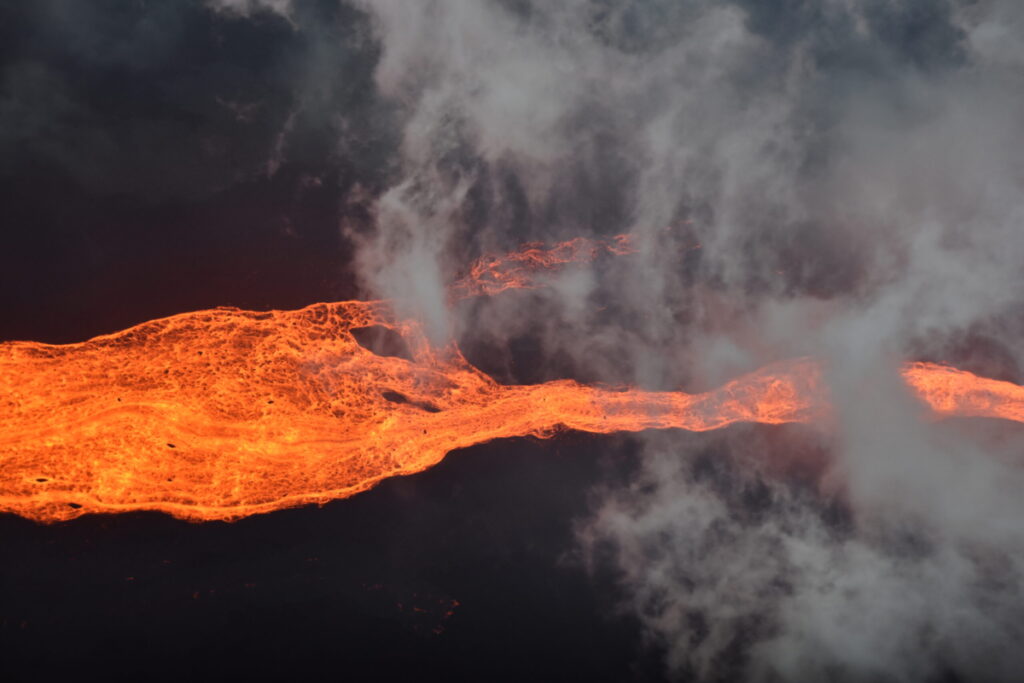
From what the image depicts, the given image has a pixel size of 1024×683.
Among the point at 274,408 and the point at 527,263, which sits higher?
the point at 527,263

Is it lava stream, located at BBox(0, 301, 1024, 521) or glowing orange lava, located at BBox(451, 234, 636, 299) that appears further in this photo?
glowing orange lava, located at BBox(451, 234, 636, 299)

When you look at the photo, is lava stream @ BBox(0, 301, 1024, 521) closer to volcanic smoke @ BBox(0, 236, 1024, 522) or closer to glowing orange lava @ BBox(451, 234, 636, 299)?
volcanic smoke @ BBox(0, 236, 1024, 522)

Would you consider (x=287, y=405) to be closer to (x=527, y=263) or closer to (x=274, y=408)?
(x=274, y=408)

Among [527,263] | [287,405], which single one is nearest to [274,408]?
[287,405]

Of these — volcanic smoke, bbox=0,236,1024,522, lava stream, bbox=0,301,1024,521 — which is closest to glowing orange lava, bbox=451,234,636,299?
volcanic smoke, bbox=0,236,1024,522

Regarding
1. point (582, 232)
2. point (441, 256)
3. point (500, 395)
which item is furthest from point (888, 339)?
point (441, 256)

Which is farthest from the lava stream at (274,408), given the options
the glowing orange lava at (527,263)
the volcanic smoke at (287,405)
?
the glowing orange lava at (527,263)
